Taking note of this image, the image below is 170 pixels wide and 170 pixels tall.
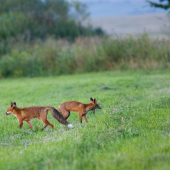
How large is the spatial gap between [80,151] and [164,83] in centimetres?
899

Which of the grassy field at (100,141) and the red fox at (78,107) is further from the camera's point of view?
the red fox at (78,107)

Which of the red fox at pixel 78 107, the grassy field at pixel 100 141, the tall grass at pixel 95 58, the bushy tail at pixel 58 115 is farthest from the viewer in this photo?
the tall grass at pixel 95 58

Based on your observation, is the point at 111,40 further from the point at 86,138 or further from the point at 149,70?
the point at 86,138

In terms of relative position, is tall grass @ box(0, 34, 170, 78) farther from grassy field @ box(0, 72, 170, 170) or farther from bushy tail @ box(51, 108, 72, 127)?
bushy tail @ box(51, 108, 72, 127)

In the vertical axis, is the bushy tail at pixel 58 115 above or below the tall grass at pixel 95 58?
below

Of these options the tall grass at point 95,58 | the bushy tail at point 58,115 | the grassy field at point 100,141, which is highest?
the tall grass at point 95,58

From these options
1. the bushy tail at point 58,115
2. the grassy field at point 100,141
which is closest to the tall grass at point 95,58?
the grassy field at point 100,141

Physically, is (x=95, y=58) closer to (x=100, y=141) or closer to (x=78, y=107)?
(x=78, y=107)

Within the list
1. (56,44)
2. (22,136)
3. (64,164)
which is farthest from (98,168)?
(56,44)

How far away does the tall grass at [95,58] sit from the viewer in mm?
18344

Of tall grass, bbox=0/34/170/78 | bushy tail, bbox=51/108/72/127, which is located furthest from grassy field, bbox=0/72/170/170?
tall grass, bbox=0/34/170/78

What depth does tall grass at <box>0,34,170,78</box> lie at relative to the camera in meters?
18.3

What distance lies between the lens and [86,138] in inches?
219

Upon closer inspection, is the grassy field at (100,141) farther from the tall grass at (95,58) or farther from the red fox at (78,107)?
the tall grass at (95,58)
